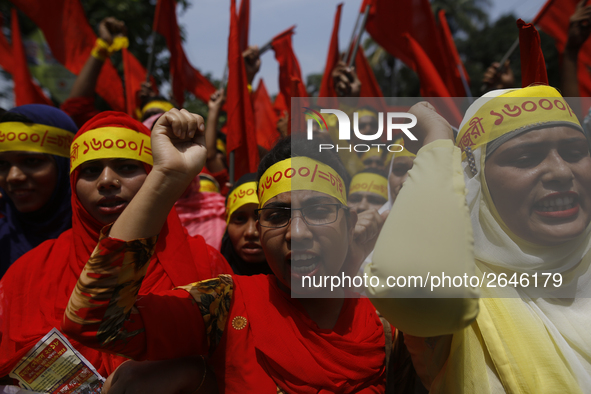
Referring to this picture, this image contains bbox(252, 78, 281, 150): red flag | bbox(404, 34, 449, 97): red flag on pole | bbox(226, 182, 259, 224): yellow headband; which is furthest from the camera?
bbox(252, 78, 281, 150): red flag

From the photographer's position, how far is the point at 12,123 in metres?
2.52

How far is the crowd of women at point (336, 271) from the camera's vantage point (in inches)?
45.1

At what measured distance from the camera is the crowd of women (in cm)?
115

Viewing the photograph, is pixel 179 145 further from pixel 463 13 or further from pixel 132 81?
pixel 463 13

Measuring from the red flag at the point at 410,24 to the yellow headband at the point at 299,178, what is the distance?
3.24 m

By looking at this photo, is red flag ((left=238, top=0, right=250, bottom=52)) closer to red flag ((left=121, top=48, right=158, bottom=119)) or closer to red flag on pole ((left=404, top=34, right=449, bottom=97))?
red flag ((left=121, top=48, right=158, bottom=119))

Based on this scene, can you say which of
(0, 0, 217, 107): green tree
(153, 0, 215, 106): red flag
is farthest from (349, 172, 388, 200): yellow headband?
(0, 0, 217, 107): green tree

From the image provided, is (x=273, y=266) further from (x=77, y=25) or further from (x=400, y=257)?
(x=77, y=25)

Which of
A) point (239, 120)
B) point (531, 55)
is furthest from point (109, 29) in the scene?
point (531, 55)

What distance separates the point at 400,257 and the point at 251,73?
148 inches

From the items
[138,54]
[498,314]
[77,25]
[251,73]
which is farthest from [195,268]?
[138,54]

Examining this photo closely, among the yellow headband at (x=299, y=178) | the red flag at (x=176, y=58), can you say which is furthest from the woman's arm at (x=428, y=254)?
the red flag at (x=176, y=58)

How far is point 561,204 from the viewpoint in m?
Answer: 1.37

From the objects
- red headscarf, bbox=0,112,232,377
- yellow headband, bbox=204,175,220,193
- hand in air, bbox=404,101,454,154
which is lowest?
yellow headband, bbox=204,175,220,193
